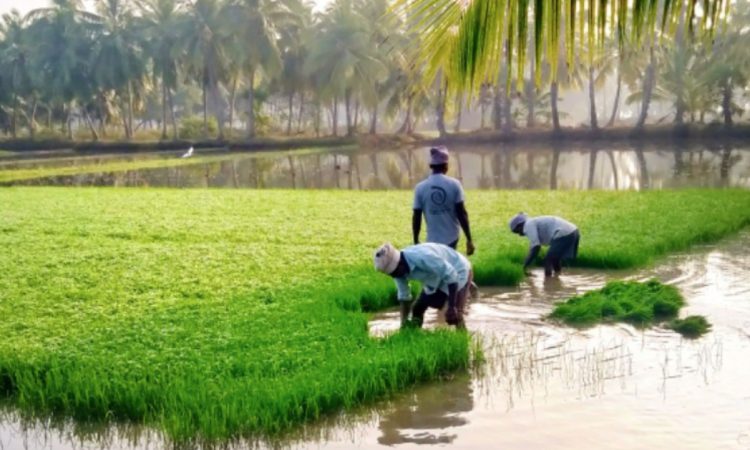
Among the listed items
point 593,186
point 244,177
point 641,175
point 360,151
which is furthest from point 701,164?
point 360,151

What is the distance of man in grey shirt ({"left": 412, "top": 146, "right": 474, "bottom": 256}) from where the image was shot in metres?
6.65

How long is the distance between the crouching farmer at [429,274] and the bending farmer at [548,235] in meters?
2.50

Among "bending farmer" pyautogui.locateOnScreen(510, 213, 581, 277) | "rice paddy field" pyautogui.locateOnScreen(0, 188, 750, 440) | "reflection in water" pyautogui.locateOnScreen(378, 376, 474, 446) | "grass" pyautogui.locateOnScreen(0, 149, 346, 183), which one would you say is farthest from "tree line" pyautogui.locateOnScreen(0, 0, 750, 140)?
"reflection in water" pyautogui.locateOnScreen(378, 376, 474, 446)

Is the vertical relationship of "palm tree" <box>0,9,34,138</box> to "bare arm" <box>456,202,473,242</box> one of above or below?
above

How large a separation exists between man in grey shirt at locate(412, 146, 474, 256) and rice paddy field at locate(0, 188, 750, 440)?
105 cm

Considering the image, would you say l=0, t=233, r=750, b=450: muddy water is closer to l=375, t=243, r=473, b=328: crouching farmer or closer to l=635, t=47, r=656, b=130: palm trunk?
l=375, t=243, r=473, b=328: crouching farmer

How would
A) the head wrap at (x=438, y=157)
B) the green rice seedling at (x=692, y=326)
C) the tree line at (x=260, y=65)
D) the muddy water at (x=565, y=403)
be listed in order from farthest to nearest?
the tree line at (x=260, y=65), the head wrap at (x=438, y=157), the green rice seedling at (x=692, y=326), the muddy water at (x=565, y=403)

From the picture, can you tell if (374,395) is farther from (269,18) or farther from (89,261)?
(269,18)

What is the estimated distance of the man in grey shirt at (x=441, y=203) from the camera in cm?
665

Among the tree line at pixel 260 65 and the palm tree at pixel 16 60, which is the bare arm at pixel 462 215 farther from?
the palm tree at pixel 16 60

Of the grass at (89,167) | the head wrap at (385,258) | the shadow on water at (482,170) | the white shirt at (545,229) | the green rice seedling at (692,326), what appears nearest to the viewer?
the head wrap at (385,258)

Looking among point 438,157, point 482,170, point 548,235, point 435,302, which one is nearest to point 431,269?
point 435,302

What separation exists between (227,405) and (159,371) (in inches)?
37.2

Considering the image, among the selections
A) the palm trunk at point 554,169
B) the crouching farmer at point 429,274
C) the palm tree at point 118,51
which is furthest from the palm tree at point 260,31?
the crouching farmer at point 429,274
